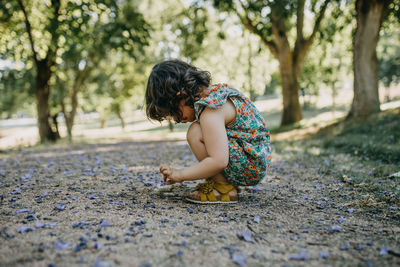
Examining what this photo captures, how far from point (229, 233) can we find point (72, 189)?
2.40 metres

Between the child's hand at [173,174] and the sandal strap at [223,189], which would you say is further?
the sandal strap at [223,189]

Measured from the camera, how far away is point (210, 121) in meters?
2.69

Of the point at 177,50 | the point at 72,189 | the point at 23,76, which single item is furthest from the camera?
the point at 177,50

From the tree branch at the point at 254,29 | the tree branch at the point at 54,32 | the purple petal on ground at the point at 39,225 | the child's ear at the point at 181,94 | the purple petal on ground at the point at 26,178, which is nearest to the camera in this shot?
the purple petal on ground at the point at 39,225

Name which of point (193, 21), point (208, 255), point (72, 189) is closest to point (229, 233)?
point (208, 255)

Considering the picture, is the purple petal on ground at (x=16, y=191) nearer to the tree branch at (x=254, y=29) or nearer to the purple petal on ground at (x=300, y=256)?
the purple petal on ground at (x=300, y=256)

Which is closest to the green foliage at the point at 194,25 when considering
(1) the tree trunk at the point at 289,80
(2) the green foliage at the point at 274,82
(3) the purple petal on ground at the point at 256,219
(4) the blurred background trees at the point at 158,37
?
(4) the blurred background trees at the point at 158,37

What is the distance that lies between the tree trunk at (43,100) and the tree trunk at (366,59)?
39.4 feet

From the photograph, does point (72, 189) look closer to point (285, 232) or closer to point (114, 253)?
point (114, 253)

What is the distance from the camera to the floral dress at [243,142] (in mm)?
2879

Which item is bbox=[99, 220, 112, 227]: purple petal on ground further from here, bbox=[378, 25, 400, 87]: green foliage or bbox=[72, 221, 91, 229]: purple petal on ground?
bbox=[378, 25, 400, 87]: green foliage

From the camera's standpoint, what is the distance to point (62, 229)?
2.36 metres

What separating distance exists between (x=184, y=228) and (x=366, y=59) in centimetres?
884

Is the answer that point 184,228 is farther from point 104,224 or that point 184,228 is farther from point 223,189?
point 223,189
